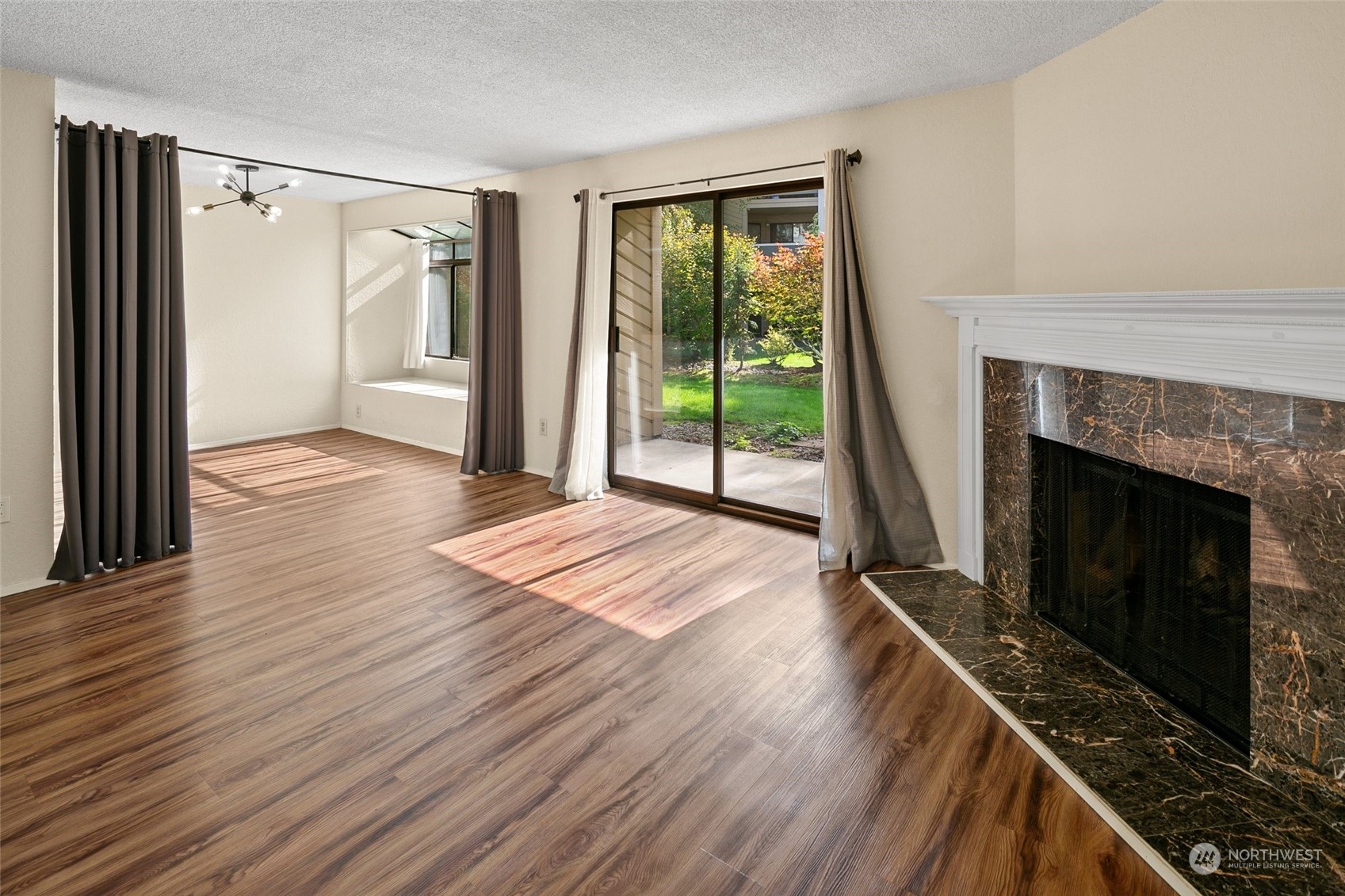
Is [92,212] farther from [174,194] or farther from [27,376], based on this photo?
[27,376]

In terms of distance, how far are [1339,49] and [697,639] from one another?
286cm

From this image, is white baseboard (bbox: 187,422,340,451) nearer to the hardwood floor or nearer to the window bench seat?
the window bench seat

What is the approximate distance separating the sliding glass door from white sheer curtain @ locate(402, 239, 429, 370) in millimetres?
3790

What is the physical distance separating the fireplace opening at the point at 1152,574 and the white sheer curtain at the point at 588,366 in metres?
3.09

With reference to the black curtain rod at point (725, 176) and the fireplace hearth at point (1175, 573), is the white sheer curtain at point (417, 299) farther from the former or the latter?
the fireplace hearth at point (1175, 573)

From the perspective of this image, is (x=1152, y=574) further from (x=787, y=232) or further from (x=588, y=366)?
(x=588, y=366)

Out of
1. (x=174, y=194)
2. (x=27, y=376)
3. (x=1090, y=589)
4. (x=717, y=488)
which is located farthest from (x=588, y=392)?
(x=1090, y=589)

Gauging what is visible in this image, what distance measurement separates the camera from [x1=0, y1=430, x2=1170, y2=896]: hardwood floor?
1756mm

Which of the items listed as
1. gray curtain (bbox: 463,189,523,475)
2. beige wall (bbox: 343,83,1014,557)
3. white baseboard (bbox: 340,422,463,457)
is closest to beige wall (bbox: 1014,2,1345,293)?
beige wall (bbox: 343,83,1014,557)

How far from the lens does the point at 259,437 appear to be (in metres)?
7.46

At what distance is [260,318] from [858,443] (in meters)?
6.33

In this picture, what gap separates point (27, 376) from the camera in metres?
3.47

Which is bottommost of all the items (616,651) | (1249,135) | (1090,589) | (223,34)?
(616,651)

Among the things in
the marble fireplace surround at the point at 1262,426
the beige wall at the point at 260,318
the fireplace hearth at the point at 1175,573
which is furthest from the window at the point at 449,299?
the marble fireplace surround at the point at 1262,426
